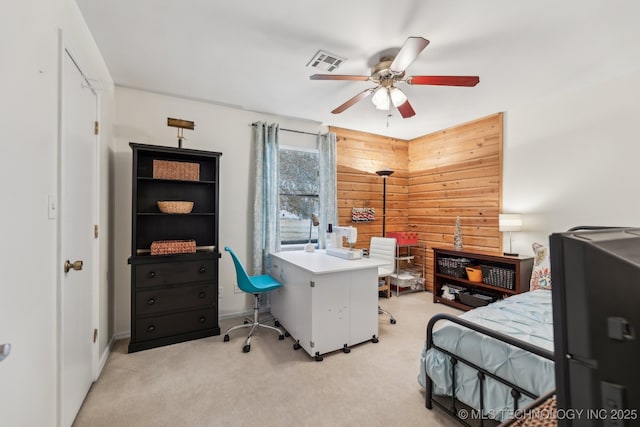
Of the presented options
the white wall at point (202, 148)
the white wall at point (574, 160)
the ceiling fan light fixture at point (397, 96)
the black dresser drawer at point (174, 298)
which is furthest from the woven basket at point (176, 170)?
the white wall at point (574, 160)

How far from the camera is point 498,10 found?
1829mm

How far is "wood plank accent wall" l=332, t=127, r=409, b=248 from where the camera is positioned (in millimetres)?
4392

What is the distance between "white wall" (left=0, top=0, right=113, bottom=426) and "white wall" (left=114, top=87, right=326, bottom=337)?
59.8 inches

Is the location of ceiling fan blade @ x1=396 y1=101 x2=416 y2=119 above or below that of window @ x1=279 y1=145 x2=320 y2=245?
above

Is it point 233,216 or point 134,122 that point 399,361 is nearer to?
point 233,216

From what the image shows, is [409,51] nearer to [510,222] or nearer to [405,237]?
[510,222]

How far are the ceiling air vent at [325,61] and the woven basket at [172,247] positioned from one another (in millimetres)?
2122

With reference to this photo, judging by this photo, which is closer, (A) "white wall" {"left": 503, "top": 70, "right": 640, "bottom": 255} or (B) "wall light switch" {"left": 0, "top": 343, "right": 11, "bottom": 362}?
(B) "wall light switch" {"left": 0, "top": 343, "right": 11, "bottom": 362}

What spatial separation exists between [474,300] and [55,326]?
3.92 metres

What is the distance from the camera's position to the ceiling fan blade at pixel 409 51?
1.69 m

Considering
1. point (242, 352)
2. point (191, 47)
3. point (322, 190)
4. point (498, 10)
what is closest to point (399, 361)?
point (242, 352)

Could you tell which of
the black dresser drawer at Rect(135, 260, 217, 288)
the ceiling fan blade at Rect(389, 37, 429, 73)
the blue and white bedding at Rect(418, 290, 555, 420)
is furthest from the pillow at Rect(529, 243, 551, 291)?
the black dresser drawer at Rect(135, 260, 217, 288)

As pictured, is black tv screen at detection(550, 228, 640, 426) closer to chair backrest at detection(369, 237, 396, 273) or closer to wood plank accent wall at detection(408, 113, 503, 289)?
chair backrest at detection(369, 237, 396, 273)

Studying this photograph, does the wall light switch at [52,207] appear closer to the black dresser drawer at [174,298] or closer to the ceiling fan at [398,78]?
the black dresser drawer at [174,298]
